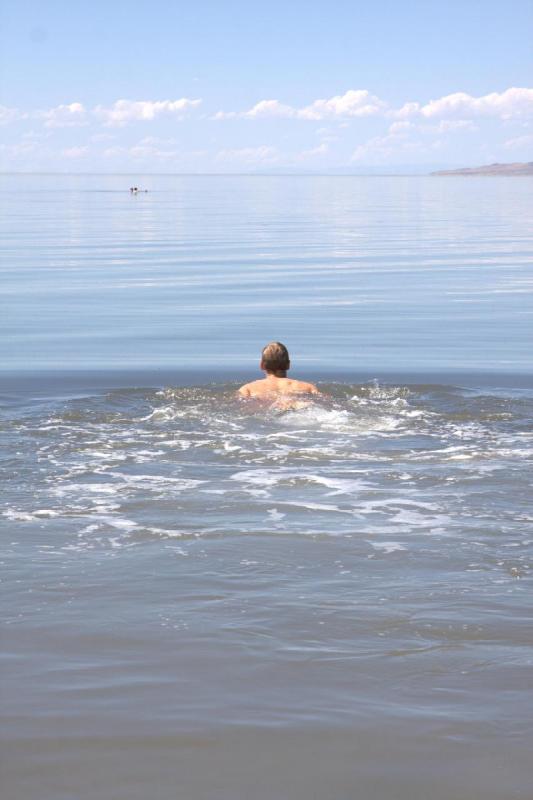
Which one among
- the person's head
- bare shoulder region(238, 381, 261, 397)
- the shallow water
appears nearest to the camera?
the shallow water

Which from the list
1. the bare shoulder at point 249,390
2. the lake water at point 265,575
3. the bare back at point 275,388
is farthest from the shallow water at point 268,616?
the bare shoulder at point 249,390

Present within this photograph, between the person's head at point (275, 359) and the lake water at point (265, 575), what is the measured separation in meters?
0.62

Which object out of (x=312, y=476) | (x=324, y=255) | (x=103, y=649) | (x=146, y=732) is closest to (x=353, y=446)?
(x=312, y=476)

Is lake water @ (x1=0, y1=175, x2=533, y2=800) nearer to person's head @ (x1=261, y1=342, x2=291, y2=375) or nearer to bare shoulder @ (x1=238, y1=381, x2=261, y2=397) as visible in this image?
bare shoulder @ (x1=238, y1=381, x2=261, y2=397)

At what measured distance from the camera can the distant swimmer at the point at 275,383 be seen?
531 inches

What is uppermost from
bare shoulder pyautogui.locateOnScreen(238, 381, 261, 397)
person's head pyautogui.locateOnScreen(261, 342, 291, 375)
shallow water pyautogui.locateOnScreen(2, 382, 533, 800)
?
person's head pyautogui.locateOnScreen(261, 342, 291, 375)

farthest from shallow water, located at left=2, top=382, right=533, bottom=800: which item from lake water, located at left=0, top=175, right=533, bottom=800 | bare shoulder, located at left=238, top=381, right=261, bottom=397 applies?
bare shoulder, located at left=238, top=381, right=261, bottom=397

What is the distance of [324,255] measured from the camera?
39656 millimetres

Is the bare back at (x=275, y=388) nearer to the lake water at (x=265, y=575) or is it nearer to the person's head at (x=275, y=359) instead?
the person's head at (x=275, y=359)

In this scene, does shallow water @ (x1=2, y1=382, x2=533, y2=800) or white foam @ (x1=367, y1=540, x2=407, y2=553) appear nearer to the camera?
shallow water @ (x1=2, y1=382, x2=533, y2=800)

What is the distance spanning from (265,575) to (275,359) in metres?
6.39

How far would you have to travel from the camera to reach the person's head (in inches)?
531

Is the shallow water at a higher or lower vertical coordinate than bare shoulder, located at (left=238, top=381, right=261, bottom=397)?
lower

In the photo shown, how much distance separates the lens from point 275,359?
13.5m
